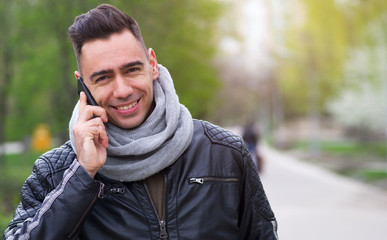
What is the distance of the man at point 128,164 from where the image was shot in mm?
2092

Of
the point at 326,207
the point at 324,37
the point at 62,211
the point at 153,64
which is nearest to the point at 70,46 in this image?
the point at 326,207

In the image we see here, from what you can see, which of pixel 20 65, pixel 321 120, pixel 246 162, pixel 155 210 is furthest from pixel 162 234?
pixel 321 120

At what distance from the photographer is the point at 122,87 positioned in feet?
7.21

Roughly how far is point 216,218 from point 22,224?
2.33 feet

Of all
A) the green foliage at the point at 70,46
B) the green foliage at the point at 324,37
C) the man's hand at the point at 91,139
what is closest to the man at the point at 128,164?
the man's hand at the point at 91,139

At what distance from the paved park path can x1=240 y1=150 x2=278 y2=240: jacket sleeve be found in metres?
7.18

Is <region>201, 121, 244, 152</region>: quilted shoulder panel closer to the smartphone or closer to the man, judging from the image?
the man

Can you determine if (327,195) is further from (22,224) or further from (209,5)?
(22,224)

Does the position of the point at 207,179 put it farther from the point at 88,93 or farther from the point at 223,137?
the point at 88,93

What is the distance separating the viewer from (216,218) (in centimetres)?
221

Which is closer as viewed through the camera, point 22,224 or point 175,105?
point 22,224

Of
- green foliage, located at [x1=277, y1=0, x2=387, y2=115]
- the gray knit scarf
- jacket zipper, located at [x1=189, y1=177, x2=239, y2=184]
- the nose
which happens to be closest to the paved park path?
green foliage, located at [x1=277, y1=0, x2=387, y2=115]

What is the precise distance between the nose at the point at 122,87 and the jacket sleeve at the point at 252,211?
0.54 meters

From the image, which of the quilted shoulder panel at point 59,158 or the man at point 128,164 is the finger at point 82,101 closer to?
the man at point 128,164
